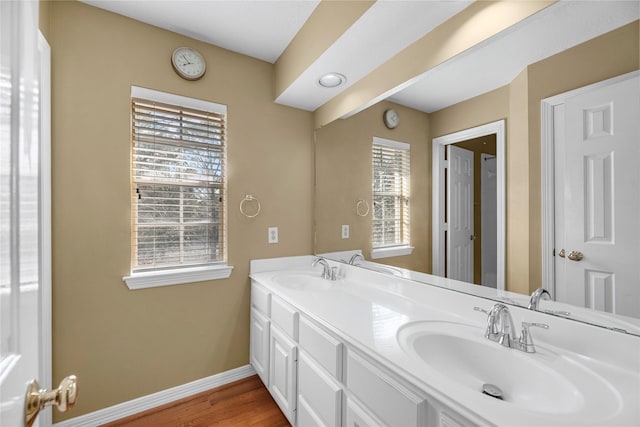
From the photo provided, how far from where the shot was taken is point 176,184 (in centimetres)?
191

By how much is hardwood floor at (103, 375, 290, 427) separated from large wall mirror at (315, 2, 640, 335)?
130 cm

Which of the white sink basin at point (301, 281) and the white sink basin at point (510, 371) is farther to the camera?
the white sink basin at point (301, 281)

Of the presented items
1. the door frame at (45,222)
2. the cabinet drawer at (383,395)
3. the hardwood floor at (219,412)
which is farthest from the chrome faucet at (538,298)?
the door frame at (45,222)

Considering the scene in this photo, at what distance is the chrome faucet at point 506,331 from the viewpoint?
3.23 ft

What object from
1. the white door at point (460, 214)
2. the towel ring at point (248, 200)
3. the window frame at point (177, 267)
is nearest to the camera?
the white door at point (460, 214)

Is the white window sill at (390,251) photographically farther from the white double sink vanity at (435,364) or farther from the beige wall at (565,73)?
the beige wall at (565,73)

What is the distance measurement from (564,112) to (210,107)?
1.94 meters

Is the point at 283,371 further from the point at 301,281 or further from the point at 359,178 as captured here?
the point at 359,178

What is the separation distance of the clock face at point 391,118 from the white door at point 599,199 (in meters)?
0.80

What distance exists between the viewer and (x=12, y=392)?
44 cm

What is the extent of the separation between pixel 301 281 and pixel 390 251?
741 mm

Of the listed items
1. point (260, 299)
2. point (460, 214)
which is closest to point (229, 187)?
point (260, 299)

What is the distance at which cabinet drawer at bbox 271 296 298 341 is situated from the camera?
1537mm

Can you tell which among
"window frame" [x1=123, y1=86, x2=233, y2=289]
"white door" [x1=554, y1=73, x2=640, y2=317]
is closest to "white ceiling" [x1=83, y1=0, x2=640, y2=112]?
"white door" [x1=554, y1=73, x2=640, y2=317]
